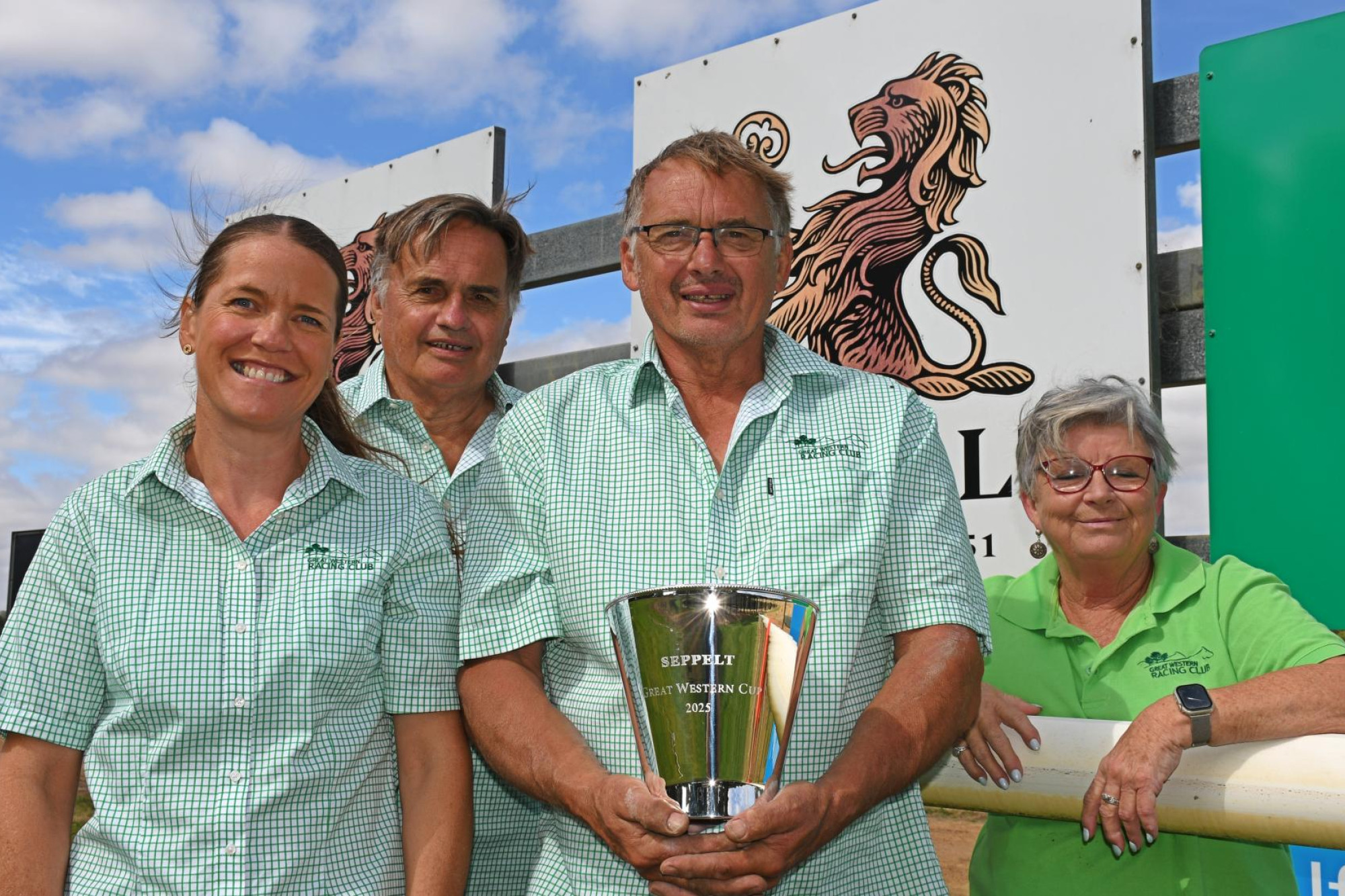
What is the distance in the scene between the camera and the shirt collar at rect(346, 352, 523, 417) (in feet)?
9.96

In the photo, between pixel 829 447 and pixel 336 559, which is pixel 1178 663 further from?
pixel 336 559

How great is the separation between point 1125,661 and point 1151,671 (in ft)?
0.21

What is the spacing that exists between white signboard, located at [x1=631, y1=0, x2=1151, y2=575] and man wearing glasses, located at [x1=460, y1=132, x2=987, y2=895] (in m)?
1.37

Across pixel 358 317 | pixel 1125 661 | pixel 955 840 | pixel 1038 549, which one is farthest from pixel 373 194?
pixel 955 840

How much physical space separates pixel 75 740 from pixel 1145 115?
3.12m

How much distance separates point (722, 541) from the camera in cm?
203

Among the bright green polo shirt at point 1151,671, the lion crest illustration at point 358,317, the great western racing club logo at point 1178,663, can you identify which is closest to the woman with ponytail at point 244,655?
the bright green polo shirt at point 1151,671

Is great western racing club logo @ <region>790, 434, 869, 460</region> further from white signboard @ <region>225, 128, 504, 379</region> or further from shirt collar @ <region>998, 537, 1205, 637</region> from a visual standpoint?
white signboard @ <region>225, 128, 504, 379</region>

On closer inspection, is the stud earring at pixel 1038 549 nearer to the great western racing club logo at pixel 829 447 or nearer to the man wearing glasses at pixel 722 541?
the man wearing glasses at pixel 722 541

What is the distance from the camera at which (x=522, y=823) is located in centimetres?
254

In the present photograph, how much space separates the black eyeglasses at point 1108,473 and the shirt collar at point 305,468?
162cm

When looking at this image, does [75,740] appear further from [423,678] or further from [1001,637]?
[1001,637]

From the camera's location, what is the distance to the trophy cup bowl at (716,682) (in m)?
1.60

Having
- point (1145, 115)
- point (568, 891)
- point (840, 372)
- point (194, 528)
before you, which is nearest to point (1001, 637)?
point (840, 372)
